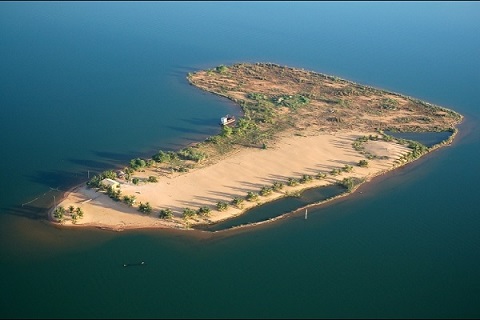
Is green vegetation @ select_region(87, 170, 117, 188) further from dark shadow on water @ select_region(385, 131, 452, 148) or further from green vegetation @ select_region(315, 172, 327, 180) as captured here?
dark shadow on water @ select_region(385, 131, 452, 148)

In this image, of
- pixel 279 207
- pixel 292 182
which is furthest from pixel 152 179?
pixel 292 182

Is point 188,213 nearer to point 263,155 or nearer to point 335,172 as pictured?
point 263,155

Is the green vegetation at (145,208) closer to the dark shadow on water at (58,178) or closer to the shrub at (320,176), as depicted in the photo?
the dark shadow on water at (58,178)

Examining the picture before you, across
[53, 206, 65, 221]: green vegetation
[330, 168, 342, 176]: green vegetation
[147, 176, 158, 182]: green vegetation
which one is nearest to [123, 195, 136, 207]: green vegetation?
[147, 176, 158, 182]: green vegetation

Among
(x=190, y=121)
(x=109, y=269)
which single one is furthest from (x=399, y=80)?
(x=109, y=269)

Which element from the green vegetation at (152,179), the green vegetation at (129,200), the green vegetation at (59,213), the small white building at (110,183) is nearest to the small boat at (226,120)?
the green vegetation at (152,179)

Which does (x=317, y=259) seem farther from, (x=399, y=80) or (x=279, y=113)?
(x=399, y=80)
